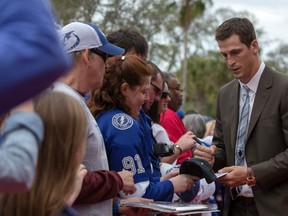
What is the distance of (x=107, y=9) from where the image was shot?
14.4 metres

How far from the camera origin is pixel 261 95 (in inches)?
189

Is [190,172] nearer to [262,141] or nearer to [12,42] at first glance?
[262,141]

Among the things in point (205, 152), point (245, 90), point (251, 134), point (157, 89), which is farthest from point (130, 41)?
point (251, 134)

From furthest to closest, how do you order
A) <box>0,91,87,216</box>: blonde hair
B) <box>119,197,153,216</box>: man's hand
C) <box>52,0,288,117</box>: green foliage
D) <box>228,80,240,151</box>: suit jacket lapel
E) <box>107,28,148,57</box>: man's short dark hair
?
<box>52,0,288,117</box>: green foliage → <box>107,28,148,57</box>: man's short dark hair → <box>228,80,240,151</box>: suit jacket lapel → <box>119,197,153,216</box>: man's hand → <box>0,91,87,216</box>: blonde hair

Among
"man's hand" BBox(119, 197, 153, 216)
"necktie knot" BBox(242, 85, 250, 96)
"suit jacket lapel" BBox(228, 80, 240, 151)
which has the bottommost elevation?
"man's hand" BBox(119, 197, 153, 216)

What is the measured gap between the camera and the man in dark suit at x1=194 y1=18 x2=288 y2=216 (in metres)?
4.65

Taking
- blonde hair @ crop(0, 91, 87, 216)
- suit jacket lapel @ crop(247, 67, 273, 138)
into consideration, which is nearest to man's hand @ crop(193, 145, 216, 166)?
suit jacket lapel @ crop(247, 67, 273, 138)

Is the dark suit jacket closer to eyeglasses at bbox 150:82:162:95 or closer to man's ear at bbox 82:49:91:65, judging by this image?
eyeglasses at bbox 150:82:162:95

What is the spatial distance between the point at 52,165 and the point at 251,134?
2.89 meters

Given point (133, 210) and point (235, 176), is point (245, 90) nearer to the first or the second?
point (235, 176)

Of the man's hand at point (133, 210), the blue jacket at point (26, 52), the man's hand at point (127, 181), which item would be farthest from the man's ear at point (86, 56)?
the blue jacket at point (26, 52)

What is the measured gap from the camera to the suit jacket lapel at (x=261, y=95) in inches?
187

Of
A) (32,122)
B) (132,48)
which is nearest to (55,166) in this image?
(32,122)

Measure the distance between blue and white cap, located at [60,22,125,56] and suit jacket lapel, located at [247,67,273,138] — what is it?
1.40 metres
